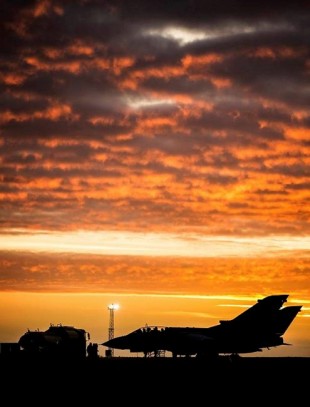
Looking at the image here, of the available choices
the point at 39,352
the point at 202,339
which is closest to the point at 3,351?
the point at 39,352

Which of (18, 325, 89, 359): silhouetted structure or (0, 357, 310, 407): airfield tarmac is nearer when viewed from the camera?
(0, 357, 310, 407): airfield tarmac

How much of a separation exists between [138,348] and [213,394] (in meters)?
47.8

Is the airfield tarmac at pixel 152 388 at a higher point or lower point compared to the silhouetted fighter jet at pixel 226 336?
lower

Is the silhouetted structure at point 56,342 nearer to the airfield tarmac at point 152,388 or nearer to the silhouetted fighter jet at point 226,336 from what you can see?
the silhouetted fighter jet at point 226,336

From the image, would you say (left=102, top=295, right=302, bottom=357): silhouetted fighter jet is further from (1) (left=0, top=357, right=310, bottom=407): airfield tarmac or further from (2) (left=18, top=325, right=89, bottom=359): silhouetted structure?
(1) (left=0, top=357, right=310, bottom=407): airfield tarmac

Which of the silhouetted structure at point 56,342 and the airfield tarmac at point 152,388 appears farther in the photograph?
the silhouetted structure at point 56,342

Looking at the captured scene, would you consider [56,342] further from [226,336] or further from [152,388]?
[152,388]

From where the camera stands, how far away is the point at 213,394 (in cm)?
2812

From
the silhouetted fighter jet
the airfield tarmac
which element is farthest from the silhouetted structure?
the airfield tarmac

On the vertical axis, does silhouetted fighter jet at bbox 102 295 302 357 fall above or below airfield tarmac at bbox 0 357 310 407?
above

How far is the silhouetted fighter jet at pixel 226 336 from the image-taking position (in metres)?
72.3

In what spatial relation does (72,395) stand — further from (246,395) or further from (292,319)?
(292,319)

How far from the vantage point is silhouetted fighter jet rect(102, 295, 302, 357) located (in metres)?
72.3

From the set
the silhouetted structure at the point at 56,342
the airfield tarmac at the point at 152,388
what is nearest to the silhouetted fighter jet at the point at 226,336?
the silhouetted structure at the point at 56,342
